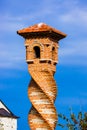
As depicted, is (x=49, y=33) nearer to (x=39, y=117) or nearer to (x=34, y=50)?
(x=34, y=50)

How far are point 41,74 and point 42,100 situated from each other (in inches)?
44.1

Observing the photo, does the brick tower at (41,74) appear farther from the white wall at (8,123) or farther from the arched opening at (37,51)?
the white wall at (8,123)

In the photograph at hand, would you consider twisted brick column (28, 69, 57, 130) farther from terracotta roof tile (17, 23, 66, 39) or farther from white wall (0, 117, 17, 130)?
white wall (0, 117, 17, 130)

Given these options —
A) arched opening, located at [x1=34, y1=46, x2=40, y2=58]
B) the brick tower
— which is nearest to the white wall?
arched opening, located at [x1=34, y1=46, x2=40, y2=58]

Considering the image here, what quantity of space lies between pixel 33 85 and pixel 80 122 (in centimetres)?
906

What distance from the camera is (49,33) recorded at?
2314 cm

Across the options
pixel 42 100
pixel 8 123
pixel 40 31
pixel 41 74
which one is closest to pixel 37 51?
pixel 40 31

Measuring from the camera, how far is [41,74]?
23.2 m

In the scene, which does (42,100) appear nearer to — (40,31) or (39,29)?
(40,31)

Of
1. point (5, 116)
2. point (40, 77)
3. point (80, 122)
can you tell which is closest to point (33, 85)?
point (40, 77)

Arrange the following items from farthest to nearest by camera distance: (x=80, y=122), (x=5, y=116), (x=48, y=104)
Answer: (x=5, y=116), (x=80, y=122), (x=48, y=104)

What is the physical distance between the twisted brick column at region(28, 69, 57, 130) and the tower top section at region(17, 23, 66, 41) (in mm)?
1619

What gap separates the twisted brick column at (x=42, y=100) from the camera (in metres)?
22.9

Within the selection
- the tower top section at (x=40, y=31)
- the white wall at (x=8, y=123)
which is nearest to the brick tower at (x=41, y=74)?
the tower top section at (x=40, y=31)
